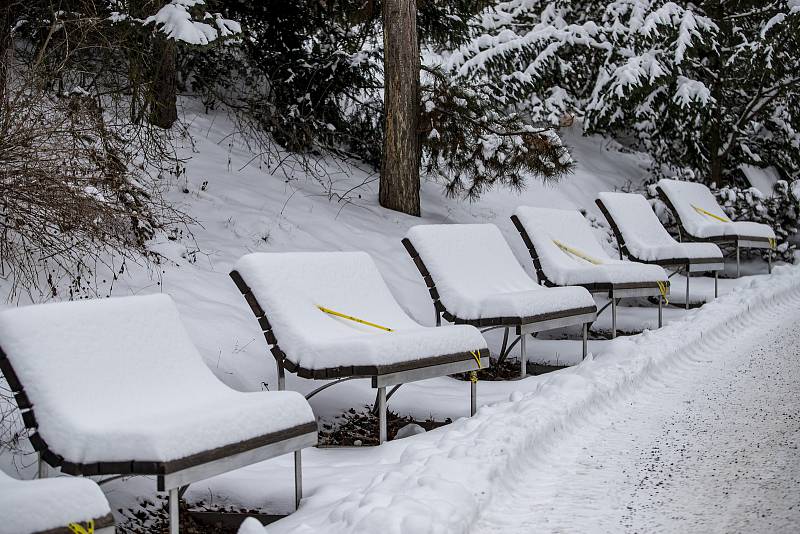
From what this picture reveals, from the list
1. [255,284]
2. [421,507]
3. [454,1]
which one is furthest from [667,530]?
[454,1]

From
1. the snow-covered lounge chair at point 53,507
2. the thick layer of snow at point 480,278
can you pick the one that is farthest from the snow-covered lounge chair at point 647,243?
the snow-covered lounge chair at point 53,507

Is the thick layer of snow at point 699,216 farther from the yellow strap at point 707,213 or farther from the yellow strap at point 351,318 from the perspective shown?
the yellow strap at point 351,318

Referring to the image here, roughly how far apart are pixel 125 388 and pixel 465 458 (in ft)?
4.19

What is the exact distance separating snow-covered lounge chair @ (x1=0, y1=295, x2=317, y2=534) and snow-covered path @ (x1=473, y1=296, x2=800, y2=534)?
822 mm

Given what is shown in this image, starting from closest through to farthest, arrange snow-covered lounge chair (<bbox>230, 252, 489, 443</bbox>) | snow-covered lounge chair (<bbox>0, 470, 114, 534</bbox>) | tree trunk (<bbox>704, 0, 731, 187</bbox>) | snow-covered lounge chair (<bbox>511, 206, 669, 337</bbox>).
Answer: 1. snow-covered lounge chair (<bbox>0, 470, 114, 534</bbox>)
2. snow-covered lounge chair (<bbox>230, 252, 489, 443</bbox>)
3. snow-covered lounge chair (<bbox>511, 206, 669, 337</bbox>)
4. tree trunk (<bbox>704, 0, 731, 187</bbox>)

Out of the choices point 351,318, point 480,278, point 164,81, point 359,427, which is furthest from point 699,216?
point 351,318

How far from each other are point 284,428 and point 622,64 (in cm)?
1031

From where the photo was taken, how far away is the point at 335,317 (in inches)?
181

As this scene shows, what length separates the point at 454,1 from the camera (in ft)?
33.6

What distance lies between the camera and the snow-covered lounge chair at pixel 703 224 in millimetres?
9883

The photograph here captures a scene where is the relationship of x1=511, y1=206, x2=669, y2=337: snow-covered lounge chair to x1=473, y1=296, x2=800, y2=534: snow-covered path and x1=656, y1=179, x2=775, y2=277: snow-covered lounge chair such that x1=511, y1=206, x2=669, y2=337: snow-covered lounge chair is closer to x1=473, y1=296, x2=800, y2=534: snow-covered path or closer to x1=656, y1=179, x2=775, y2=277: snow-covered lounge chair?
x1=473, y1=296, x2=800, y2=534: snow-covered path

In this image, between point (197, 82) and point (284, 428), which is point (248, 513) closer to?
point (284, 428)

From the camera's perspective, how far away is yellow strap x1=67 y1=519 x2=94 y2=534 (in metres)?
2.16

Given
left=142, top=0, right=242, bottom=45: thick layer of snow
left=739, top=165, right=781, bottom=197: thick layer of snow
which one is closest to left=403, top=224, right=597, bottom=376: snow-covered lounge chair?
left=142, top=0, right=242, bottom=45: thick layer of snow
